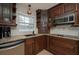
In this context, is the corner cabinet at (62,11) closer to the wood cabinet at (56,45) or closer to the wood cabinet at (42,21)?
the wood cabinet at (42,21)

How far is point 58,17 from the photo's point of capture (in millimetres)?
1569

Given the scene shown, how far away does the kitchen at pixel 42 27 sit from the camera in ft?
4.50

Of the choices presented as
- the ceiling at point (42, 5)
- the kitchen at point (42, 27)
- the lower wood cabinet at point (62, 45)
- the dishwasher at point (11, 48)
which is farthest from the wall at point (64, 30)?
the dishwasher at point (11, 48)

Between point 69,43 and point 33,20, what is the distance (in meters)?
0.64

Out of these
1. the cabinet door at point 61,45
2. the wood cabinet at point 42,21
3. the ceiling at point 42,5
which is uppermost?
the ceiling at point 42,5

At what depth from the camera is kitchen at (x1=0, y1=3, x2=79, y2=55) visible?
1373 millimetres

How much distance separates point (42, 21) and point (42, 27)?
0.10 meters

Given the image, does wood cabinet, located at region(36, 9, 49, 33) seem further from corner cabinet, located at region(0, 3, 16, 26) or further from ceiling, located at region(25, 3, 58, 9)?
corner cabinet, located at region(0, 3, 16, 26)

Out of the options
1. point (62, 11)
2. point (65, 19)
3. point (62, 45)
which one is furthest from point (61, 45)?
point (62, 11)

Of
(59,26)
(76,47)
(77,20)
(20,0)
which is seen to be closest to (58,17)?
(59,26)

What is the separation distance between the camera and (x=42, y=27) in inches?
59.6
